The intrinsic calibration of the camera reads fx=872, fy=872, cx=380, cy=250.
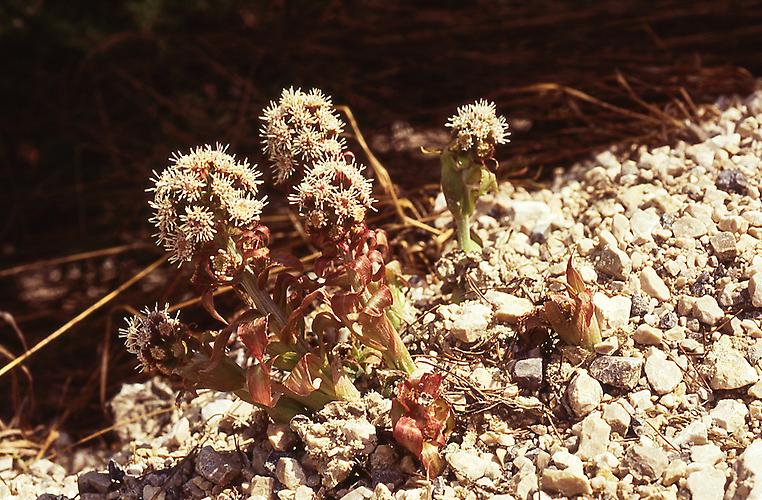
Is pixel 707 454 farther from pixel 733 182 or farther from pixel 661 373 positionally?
A: pixel 733 182

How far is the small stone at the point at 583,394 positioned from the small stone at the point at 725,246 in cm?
46

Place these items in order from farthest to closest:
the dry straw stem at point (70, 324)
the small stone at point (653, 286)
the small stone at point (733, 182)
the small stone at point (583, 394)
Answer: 1. the dry straw stem at point (70, 324)
2. the small stone at point (733, 182)
3. the small stone at point (653, 286)
4. the small stone at point (583, 394)

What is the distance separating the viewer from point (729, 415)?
1666 millimetres

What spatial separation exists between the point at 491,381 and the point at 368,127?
163 centimetres

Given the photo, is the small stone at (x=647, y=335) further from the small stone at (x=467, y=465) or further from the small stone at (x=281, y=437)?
the small stone at (x=281, y=437)

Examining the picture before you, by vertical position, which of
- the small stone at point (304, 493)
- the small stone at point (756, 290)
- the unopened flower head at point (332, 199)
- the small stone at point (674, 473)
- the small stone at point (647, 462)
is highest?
the unopened flower head at point (332, 199)

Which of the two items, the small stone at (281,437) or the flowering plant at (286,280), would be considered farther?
the small stone at (281,437)

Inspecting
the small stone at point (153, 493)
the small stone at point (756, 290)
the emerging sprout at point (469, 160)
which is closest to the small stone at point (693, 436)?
the small stone at point (756, 290)

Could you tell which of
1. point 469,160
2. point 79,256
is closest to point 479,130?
point 469,160

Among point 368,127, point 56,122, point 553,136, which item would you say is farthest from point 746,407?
point 56,122

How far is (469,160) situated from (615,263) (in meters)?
0.40

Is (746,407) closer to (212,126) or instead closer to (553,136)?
(553,136)

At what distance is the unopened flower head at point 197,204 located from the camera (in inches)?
62.8

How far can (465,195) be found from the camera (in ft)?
6.75
